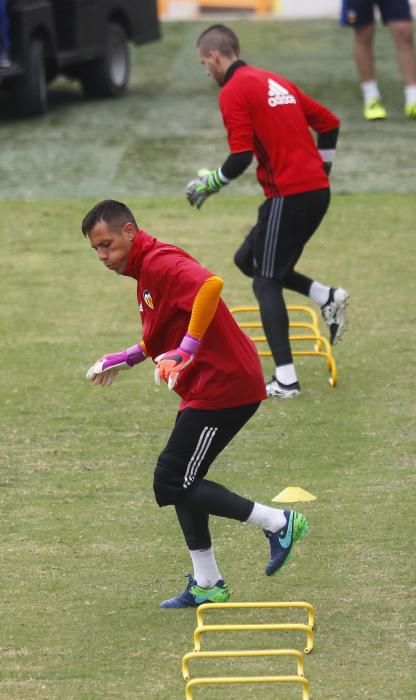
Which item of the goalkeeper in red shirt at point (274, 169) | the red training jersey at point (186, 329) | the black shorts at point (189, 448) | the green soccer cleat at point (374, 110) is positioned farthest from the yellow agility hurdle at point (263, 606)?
the green soccer cleat at point (374, 110)

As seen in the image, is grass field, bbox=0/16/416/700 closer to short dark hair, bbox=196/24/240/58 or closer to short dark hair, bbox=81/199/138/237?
short dark hair, bbox=81/199/138/237

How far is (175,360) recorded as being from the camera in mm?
5809

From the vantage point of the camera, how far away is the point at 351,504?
→ 7316 mm

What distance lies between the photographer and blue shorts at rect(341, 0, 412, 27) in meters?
14.5

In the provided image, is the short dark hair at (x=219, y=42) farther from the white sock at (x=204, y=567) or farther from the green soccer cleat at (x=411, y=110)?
the green soccer cleat at (x=411, y=110)

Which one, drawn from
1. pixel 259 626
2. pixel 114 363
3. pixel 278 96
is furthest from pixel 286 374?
pixel 259 626

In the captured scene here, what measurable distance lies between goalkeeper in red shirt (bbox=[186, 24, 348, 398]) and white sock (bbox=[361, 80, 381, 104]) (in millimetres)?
5976

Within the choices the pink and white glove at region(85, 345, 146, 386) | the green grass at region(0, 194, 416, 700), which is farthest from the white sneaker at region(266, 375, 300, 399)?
the pink and white glove at region(85, 345, 146, 386)

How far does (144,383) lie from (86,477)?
1.76m

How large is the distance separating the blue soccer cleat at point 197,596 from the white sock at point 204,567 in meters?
0.02

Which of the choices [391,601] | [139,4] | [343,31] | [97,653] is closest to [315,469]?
[391,601]

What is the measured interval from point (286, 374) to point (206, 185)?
3.97 ft

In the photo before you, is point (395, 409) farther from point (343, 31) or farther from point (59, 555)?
point (343, 31)

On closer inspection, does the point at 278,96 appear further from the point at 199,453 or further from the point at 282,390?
the point at 199,453
